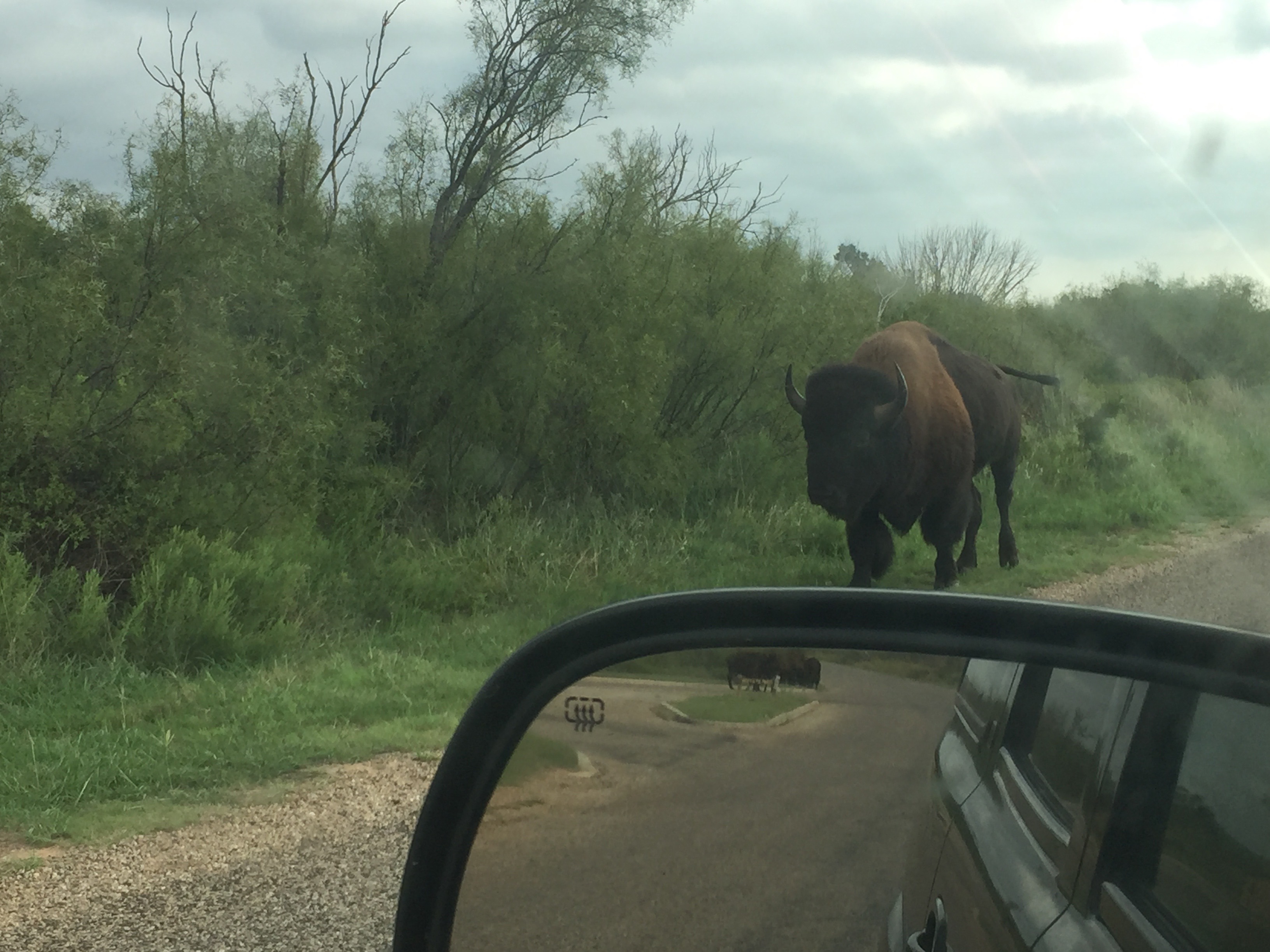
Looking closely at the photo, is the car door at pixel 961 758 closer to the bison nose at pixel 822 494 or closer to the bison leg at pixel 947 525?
the bison nose at pixel 822 494

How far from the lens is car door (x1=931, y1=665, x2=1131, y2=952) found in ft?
3.94

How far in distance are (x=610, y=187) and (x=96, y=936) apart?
10.6 meters

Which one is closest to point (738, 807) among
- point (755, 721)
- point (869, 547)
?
point (755, 721)

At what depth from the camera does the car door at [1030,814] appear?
3.94 feet

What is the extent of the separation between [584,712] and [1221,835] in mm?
708

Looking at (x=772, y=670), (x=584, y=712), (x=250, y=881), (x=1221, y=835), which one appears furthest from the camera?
(x=250, y=881)

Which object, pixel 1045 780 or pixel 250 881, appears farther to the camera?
pixel 250 881

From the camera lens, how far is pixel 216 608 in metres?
7.40

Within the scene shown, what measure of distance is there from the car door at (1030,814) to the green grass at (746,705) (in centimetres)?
19

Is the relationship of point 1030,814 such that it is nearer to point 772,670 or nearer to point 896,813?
point 896,813

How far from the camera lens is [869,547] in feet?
32.2

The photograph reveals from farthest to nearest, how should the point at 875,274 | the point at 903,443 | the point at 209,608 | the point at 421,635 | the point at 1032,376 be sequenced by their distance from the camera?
the point at 875,274
the point at 1032,376
the point at 903,443
the point at 421,635
the point at 209,608

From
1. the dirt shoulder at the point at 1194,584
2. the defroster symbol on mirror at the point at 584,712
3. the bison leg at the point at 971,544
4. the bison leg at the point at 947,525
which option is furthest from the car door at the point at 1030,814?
the bison leg at the point at 971,544

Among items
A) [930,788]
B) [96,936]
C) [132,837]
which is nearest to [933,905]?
[930,788]
